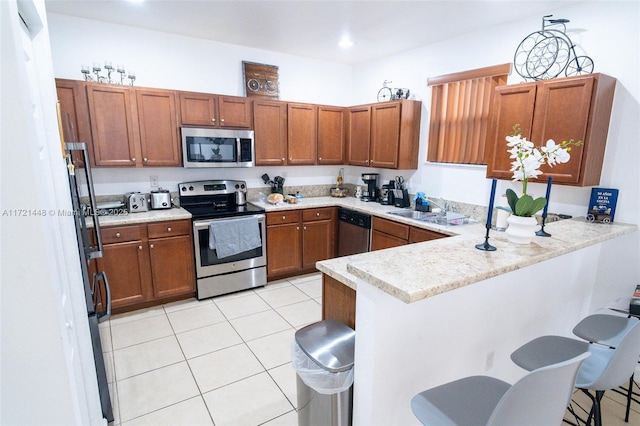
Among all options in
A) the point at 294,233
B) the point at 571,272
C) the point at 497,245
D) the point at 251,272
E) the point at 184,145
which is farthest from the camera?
the point at 294,233

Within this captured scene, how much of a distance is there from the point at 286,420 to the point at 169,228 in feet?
6.90

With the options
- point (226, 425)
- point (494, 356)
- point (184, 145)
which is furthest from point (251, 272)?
point (494, 356)

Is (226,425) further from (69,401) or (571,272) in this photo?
(571,272)

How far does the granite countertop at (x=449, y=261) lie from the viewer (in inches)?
46.8

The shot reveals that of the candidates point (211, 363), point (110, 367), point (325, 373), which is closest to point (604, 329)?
point (325, 373)

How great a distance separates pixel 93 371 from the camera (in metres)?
1.78

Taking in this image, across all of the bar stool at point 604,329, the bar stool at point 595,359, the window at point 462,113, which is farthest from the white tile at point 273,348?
the window at point 462,113

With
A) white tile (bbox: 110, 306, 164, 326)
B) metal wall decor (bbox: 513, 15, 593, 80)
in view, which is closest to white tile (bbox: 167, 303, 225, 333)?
white tile (bbox: 110, 306, 164, 326)

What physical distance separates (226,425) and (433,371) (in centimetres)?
127

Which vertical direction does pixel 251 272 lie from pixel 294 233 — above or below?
below

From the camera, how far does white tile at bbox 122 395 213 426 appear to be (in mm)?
1945

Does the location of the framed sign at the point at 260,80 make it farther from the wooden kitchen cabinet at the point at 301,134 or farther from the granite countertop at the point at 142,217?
the granite countertop at the point at 142,217

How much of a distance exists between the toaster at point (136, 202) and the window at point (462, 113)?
315cm

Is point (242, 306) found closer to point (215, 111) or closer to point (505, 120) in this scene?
point (215, 111)
